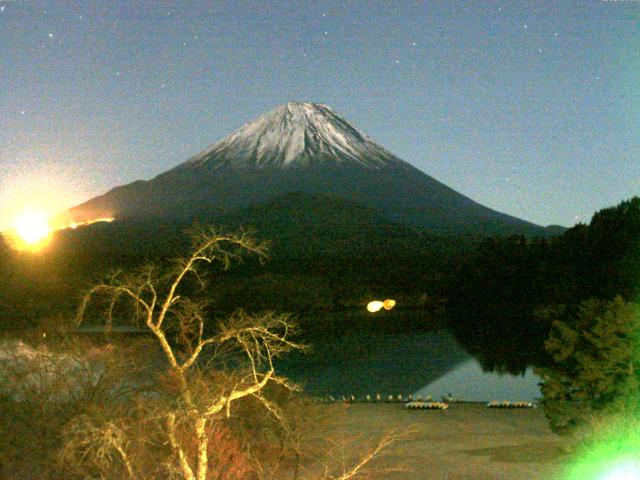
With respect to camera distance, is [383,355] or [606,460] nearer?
[606,460]

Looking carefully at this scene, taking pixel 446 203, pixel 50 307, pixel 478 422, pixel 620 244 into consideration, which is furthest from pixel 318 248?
pixel 478 422

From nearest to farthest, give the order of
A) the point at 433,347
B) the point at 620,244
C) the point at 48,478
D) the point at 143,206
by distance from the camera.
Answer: the point at 48,478 → the point at 620,244 → the point at 433,347 → the point at 143,206

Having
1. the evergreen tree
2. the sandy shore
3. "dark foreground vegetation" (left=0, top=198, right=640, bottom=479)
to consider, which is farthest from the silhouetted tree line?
the evergreen tree

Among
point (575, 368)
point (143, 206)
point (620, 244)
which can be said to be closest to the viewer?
point (575, 368)

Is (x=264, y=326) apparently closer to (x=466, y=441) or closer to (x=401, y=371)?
(x=466, y=441)

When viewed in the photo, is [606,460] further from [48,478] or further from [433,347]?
[433,347]

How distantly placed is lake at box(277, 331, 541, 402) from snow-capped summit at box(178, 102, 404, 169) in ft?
236

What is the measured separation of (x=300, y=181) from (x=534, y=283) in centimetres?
7128

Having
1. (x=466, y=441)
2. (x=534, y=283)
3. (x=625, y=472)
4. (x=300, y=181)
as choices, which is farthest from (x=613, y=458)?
(x=300, y=181)

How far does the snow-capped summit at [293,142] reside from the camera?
11888 cm

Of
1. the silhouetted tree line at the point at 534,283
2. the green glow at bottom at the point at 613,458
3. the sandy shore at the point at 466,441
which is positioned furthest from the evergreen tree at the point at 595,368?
the silhouetted tree line at the point at 534,283

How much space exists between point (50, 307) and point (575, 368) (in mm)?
54789

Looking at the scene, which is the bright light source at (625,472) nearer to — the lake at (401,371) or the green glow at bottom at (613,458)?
the green glow at bottom at (613,458)

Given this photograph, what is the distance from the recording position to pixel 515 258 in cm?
5388
